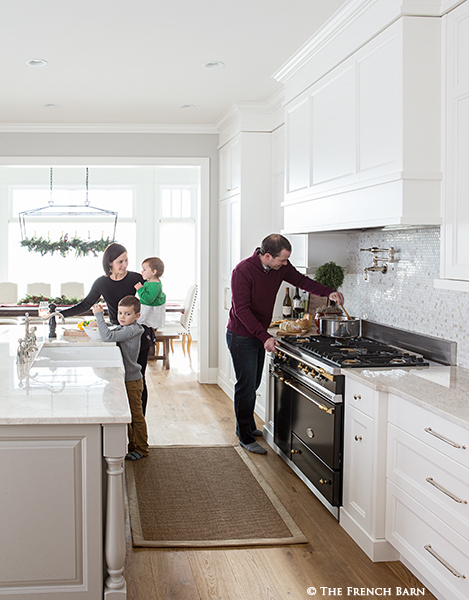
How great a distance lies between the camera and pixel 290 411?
3.55 metres

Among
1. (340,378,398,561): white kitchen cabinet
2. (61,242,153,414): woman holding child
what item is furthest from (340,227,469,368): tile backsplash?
(61,242,153,414): woman holding child

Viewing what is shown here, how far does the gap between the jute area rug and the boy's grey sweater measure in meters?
0.63

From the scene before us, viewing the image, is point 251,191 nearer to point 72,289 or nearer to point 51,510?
point 51,510

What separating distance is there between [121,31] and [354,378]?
2.39 metres

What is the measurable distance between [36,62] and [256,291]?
218 centimetres

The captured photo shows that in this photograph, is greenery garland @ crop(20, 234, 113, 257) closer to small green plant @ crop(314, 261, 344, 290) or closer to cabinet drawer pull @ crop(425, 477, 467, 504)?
small green plant @ crop(314, 261, 344, 290)

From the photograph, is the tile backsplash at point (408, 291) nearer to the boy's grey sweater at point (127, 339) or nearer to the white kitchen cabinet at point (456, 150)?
the white kitchen cabinet at point (456, 150)

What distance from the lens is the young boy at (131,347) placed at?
344 centimetres

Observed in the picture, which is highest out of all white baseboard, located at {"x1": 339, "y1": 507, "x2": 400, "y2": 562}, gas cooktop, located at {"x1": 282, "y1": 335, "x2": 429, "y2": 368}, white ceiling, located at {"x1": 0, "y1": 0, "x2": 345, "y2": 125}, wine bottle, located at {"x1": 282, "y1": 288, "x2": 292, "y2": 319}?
Answer: white ceiling, located at {"x1": 0, "y1": 0, "x2": 345, "y2": 125}

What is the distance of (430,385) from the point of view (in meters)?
2.40

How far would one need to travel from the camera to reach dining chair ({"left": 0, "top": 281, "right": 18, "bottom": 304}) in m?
8.13

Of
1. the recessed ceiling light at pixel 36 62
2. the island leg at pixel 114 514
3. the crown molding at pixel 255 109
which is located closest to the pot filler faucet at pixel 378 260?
the crown molding at pixel 255 109

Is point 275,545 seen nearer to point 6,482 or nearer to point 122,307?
point 6,482

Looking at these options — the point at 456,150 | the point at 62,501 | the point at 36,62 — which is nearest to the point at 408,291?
the point at 456,150
